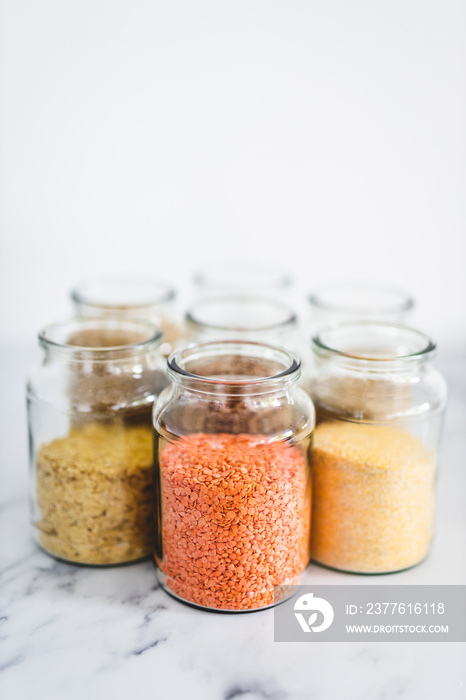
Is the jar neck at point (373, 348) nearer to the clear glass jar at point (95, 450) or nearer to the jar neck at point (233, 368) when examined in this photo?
the jar neck at point (233, 368)

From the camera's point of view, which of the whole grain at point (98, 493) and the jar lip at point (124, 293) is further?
the jar lip at point (124, 293)

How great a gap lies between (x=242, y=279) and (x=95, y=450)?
0.76m

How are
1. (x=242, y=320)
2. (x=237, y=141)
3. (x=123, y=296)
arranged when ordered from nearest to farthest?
(x=242, y=320) → (x=123, y=296) → (x=237, y=141)

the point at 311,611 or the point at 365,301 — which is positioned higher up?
the point at 365,301

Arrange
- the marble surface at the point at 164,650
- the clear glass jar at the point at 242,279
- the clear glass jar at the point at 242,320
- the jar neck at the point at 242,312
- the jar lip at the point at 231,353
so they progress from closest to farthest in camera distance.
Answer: the marble surface at the point at 164,650, the jar lip at the point at 231,353, the clear glass jar at the point at 242,320, the jar neck at the point at 242,312, the clear glass jar at the point at 242,279

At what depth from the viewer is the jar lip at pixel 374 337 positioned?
3.08 feet

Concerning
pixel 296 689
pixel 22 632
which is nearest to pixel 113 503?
pixel 22 632

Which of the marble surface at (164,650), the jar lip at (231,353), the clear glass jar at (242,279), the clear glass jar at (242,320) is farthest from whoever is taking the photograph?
the clear glass jar at (242,279)

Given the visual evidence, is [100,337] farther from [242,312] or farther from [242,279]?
[242,279]

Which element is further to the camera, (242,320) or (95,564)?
(242,320)

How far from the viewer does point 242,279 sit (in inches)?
64.2

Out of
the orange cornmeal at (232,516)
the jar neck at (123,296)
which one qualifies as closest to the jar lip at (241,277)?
the jar neck at (123,296)

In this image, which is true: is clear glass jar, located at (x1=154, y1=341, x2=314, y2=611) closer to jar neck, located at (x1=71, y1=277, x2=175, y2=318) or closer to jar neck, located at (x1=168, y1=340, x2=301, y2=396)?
jar neck, located at (x1=168, y1=340, x2=301, y2=396)

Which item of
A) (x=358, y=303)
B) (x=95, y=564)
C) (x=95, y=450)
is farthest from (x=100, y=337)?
(x=358, y=303)
